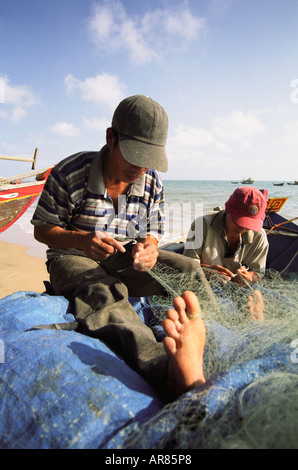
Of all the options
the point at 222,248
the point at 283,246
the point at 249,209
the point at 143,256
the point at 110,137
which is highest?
the point at 110,137

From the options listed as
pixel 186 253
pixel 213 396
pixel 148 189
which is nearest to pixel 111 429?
pixel 213 396

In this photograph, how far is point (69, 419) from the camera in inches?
35.2

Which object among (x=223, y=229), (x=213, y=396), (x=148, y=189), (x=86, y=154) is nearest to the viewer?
(x=213, y=396)

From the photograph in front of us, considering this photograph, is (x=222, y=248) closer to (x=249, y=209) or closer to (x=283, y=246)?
(x=249, y=209)

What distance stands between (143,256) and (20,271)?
15.3ft

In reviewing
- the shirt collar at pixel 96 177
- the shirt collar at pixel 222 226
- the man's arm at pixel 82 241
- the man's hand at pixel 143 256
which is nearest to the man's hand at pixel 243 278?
the shirt collar at pixel 222 226

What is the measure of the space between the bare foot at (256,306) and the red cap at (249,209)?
781mm

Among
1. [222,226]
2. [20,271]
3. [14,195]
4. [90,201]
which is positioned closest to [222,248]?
[222,226]

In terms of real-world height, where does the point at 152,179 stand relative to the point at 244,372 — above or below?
above

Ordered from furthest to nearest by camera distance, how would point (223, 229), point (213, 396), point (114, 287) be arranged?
point (223, 229) → point (114, 287) → point (213, 396)

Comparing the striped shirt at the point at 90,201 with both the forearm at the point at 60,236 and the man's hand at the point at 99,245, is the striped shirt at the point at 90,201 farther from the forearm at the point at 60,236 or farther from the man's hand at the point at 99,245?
the man's hand at the point at 99,245

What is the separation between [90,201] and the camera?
203cm

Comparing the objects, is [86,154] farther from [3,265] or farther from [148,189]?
[3,265]
